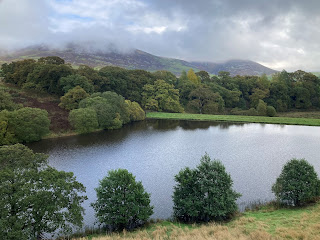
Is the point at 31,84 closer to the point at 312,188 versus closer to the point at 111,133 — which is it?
the point at 111,133

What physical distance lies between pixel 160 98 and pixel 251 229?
3100 inches

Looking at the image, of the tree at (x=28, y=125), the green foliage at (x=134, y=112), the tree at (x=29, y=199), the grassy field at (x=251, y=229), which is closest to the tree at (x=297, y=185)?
the grassy field at (x=251, y=229)

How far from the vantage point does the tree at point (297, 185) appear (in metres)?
21.9

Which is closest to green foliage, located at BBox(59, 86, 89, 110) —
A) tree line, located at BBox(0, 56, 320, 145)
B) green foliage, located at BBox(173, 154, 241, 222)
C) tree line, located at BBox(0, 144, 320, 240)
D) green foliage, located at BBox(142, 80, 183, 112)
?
tree line, located at BBox(0, 56, 320, 145)

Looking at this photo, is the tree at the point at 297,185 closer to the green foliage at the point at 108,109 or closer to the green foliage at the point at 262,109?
the green foliage at the point at 108,109

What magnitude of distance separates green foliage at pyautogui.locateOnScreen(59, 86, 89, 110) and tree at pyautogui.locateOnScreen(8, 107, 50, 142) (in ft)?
50.7

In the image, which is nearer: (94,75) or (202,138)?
(202,138)

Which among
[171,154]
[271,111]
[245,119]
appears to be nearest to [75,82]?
[171,154]

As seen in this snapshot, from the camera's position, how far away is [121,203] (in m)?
19.3

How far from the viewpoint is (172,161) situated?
3650cm

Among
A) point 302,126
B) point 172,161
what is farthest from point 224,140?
point 302,126

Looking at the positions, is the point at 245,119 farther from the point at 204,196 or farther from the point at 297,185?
the point at 204,196

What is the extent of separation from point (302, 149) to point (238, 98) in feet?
195

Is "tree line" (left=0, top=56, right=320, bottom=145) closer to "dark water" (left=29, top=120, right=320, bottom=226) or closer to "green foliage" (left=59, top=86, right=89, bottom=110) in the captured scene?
"green foliage" (left=59, top=86, right=89, bottom=110)
